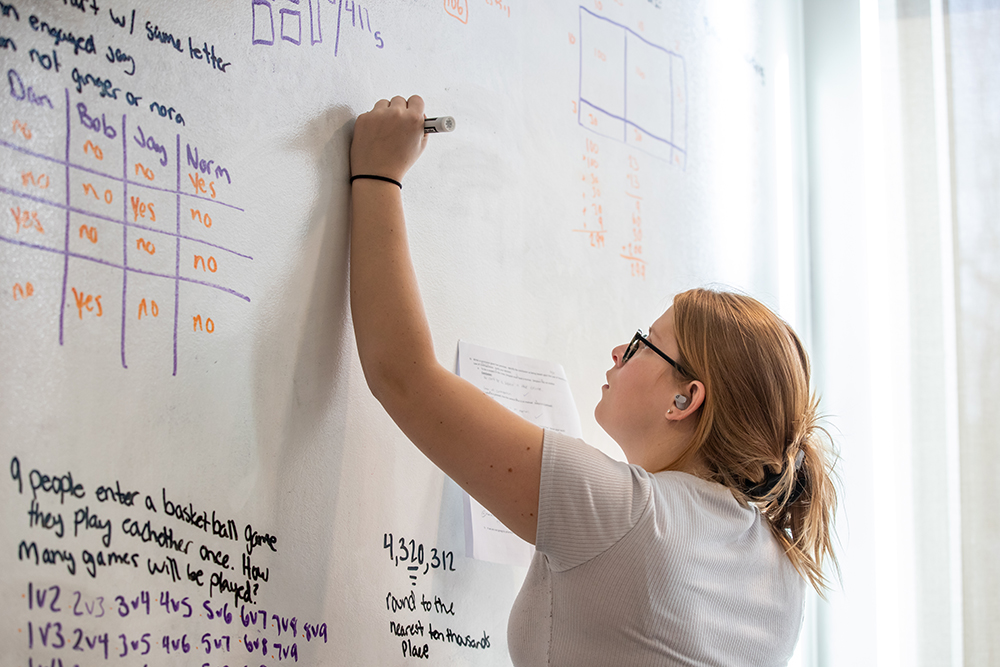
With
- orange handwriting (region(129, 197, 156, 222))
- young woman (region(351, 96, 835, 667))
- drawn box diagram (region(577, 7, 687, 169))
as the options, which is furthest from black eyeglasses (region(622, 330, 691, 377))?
orange handwriting (region(129, 197, 156, 222))

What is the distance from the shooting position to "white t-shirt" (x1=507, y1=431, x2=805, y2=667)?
0.78m

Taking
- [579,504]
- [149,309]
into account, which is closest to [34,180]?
[149,309]

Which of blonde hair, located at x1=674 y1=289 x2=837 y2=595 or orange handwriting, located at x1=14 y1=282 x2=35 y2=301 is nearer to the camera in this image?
orange handwriting, located at x1=14 y1=282 x2=35 y2=301

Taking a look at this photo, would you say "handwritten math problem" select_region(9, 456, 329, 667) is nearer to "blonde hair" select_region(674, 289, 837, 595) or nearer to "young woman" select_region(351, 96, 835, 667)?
"young woman" select_region(351, 96, 835, 667)

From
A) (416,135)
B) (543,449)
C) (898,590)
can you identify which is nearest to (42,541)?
(543,449)

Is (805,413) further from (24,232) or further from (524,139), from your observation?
(24,232)

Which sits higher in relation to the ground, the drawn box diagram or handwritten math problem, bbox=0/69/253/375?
the drawn box diagram

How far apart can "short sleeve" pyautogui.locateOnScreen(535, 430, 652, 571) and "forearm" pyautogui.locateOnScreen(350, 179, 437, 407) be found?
16 centimetres

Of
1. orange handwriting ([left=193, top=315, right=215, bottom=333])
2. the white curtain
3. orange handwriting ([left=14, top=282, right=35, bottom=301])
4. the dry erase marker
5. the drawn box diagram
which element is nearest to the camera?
orange handwriting ([left=14, top=282, right=35, bottom=301])

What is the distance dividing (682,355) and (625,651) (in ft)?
1.11

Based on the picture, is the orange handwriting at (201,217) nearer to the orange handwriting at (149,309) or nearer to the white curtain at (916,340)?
the orange handwriting at (149,309)

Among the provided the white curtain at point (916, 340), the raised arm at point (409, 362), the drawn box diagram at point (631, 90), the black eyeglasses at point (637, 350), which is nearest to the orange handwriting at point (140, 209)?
the raised arm at point (409, 362)

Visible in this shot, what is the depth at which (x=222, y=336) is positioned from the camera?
789 millimetres

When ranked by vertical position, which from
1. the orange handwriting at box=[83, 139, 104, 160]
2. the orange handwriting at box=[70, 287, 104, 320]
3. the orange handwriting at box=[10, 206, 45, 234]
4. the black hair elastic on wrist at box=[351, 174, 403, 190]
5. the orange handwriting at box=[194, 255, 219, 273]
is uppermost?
the black hair elastic on wrist at box=[351, 174, 403, 190]
